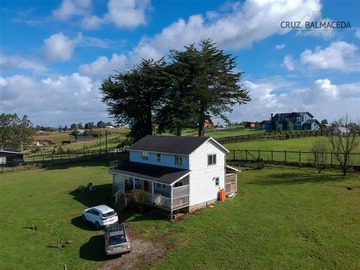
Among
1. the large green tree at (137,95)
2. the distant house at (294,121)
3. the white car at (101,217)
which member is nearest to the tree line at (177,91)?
the large green tree at (137,95)

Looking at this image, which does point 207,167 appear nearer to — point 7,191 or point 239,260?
point 239,260

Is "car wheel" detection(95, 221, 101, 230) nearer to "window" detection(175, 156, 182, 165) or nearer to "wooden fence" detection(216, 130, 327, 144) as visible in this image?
"window" detection(175, 156, 182, 165)

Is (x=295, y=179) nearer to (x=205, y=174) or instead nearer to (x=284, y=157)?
(x=284, y=157)

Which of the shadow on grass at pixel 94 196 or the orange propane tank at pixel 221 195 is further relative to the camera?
the shadow on grass at pixel 94 196

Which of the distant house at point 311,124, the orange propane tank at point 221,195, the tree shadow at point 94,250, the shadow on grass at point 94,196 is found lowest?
the tree shadow at point 94,250

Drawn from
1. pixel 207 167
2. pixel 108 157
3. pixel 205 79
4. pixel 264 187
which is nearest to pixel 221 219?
pixel 207 167

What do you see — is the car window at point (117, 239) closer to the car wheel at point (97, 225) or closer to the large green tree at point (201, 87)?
the car wheel at point (97, 225)
